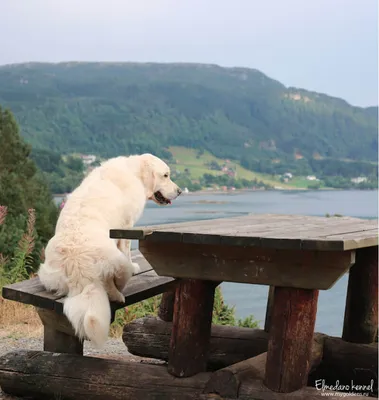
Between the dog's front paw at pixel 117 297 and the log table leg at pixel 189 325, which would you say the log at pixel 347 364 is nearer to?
the log table leg at pixel 189 325

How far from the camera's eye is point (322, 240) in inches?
109

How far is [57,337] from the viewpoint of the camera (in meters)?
3.92

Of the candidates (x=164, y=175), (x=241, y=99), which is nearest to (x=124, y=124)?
(x=241, y=99)

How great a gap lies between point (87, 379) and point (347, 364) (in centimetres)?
165

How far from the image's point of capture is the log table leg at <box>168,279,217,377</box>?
11.2ft

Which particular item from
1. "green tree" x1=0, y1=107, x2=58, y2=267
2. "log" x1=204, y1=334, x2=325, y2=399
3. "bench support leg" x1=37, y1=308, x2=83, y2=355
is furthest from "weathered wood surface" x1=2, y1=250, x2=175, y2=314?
"green tree" x1=0, y1=107, x2=58, y2=267

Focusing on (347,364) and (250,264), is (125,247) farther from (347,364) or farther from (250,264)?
(347,364)

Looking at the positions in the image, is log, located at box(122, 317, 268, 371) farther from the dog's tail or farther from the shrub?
the shrub

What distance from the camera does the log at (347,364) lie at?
13.6 ft

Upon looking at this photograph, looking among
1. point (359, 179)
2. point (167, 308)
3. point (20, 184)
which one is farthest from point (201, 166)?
point (167, 308)

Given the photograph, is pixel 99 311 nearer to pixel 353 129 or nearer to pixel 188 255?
pixel 188 255

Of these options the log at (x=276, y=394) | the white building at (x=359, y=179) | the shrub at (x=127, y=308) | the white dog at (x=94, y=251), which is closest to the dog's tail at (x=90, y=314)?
the white dog at (x=94, y=251)

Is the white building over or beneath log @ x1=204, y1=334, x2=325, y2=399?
over

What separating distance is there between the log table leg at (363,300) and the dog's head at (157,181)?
154 centimetres
